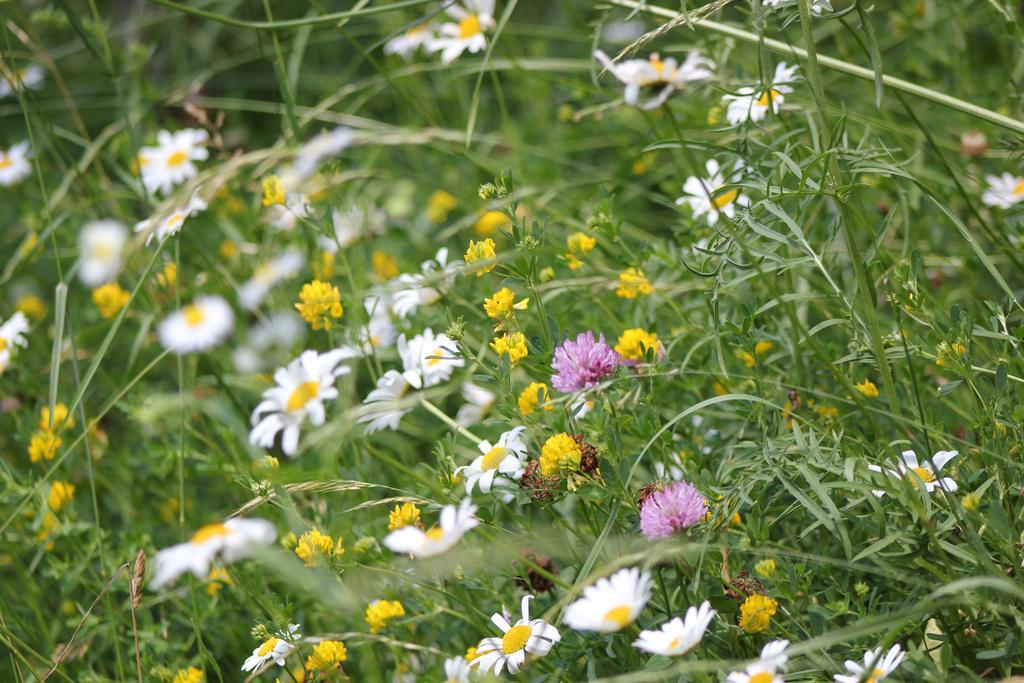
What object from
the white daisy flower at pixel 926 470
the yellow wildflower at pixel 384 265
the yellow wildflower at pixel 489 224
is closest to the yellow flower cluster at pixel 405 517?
the white daisy flower at pixel 926 470

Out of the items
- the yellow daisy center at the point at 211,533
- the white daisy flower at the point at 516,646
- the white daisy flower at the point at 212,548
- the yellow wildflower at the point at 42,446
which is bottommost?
the yellow wildflower at the point at 42,446

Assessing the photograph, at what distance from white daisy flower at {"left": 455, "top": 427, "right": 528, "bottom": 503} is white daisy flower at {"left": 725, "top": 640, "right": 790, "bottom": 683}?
0.31 m

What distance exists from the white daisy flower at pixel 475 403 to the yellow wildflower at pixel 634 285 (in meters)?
0.23

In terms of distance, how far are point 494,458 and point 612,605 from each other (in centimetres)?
27

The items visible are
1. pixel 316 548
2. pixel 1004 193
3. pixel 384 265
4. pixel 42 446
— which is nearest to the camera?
pixel 316 548

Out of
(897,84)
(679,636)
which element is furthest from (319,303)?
(897,84)

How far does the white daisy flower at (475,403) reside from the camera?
1164 mm

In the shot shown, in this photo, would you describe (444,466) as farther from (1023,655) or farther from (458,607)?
(1023,655)

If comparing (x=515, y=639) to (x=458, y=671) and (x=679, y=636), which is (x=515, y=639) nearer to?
(x=458, y=671)

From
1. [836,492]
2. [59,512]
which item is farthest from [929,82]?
[59,512]

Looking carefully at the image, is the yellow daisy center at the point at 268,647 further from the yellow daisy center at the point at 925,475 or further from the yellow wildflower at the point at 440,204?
the yellow wildflower at the point at 440,204

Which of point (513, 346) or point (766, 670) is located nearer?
point (766, 670)

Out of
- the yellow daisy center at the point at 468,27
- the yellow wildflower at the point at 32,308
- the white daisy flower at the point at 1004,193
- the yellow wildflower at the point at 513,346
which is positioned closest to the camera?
the yellow wildflower at the point at 513,346

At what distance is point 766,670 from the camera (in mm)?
858
